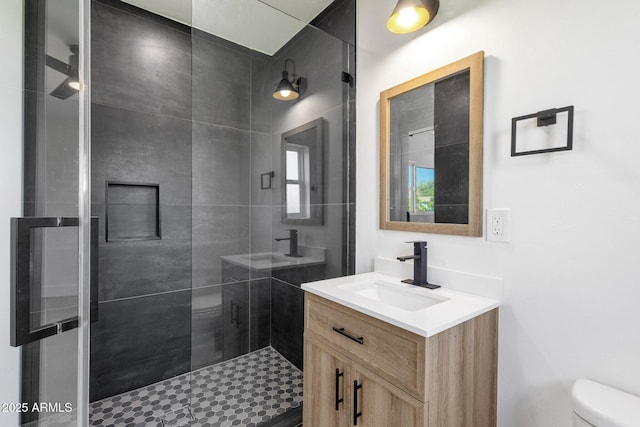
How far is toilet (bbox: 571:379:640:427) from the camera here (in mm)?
731

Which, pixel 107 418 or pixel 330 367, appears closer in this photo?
pixel 330 367

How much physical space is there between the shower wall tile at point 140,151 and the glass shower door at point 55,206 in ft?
2.72

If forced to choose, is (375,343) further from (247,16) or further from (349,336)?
(247,16)

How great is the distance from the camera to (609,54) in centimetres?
90

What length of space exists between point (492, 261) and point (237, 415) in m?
1.59

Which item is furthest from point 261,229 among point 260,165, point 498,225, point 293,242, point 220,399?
point 498,225

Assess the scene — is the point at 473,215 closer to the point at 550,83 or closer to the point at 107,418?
the point at 550,83

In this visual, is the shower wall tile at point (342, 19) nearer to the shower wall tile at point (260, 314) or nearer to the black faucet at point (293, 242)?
the black faucet at point (293, 242)

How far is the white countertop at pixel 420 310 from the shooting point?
0.91 meters

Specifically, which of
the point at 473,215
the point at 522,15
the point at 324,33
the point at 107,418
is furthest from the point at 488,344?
the point at 107,418

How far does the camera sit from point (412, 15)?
1352mm

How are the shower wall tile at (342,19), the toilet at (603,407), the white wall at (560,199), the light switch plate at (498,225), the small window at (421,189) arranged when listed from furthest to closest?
1. the shower wall tile at (342,19)
2. the small window at (421,189)
3. the light switch plate at (498,225)
4. the white wall at (560,199)
5. the toilet at (603,407)

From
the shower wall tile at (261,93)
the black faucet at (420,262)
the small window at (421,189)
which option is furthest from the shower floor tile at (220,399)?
the shower wall tile at (261,93)

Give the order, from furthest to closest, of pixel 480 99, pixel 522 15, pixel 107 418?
1. pixel 107 418
2. pixel 480 99
3. pixel 522 15
